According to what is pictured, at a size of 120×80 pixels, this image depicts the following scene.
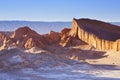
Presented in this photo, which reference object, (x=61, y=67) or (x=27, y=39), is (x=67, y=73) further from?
(x=27, y=39)

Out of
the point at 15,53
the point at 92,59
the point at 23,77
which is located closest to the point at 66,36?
the point at 92,59

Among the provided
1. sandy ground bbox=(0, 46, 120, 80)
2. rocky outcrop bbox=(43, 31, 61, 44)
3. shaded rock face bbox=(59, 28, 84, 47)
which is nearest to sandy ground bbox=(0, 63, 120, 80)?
sandy ground bbox=(0, 46, 120, 80)

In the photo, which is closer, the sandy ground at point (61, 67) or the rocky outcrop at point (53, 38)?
the sandy ground at point (61, 67)

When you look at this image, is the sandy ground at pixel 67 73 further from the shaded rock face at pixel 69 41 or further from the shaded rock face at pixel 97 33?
the shaded rock face at pixel 69 41

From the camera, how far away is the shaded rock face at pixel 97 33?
1681 inches

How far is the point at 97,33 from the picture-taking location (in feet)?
151

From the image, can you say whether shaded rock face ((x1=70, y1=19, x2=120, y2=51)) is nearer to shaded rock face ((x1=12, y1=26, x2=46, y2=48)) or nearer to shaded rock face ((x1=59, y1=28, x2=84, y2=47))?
shaded rock face ((x1=59, y1=28, x2=84, y2=47))

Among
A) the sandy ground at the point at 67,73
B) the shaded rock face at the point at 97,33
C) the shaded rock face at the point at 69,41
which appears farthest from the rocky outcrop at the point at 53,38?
the sandy ground at the point at 67,73

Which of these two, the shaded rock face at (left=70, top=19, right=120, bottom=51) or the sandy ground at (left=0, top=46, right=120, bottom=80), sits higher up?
the shaded rock face at (left=70, top=19, right=120, bottom=51)

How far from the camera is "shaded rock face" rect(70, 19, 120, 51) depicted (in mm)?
42688

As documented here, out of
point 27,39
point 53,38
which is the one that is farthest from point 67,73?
point 53,38

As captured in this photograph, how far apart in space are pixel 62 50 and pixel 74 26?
492 cm

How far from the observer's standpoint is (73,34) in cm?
4756

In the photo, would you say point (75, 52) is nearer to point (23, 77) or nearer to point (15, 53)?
point (15, 53)
